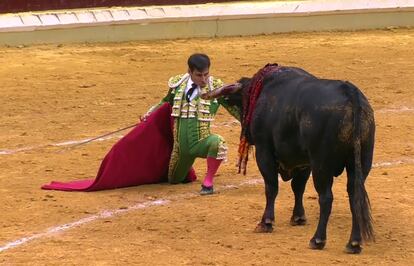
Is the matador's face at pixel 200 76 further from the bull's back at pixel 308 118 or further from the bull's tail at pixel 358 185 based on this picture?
the bull's tail at pixel 358 185

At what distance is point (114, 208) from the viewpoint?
6691 millimetres

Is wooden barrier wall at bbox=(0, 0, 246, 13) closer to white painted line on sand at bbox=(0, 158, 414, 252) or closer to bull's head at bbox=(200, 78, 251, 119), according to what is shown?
white painted line on sand at bbox=(0, 158, 414, 252)

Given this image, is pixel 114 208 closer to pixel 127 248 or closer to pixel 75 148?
pixel 127 248

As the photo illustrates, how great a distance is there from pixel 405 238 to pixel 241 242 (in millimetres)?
972

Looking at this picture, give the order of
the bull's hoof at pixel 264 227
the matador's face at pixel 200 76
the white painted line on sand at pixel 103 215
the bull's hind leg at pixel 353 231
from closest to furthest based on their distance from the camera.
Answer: the bull's hind leg at pixel 353 231 → the white painted line on sand at pixel 103 215 → the bull's hoof at pixel 264 227 → the matador's face at pixel 200 76

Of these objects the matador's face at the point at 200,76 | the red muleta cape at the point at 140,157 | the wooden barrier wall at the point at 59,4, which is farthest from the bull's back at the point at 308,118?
the wooden barrier wall at the point at 59,4

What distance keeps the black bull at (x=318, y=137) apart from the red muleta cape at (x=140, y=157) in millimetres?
1414

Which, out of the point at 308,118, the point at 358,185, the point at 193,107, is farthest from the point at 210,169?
the point at 358,185

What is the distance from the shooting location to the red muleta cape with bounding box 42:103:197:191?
7.24 meters

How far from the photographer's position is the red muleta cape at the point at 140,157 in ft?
23.8

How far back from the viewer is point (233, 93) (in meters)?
6.32

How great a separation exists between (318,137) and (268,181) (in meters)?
0.75

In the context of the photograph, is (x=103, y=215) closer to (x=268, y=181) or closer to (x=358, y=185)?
(x=268, y=181)

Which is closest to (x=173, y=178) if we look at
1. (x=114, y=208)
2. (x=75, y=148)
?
(x=114, y=208)
